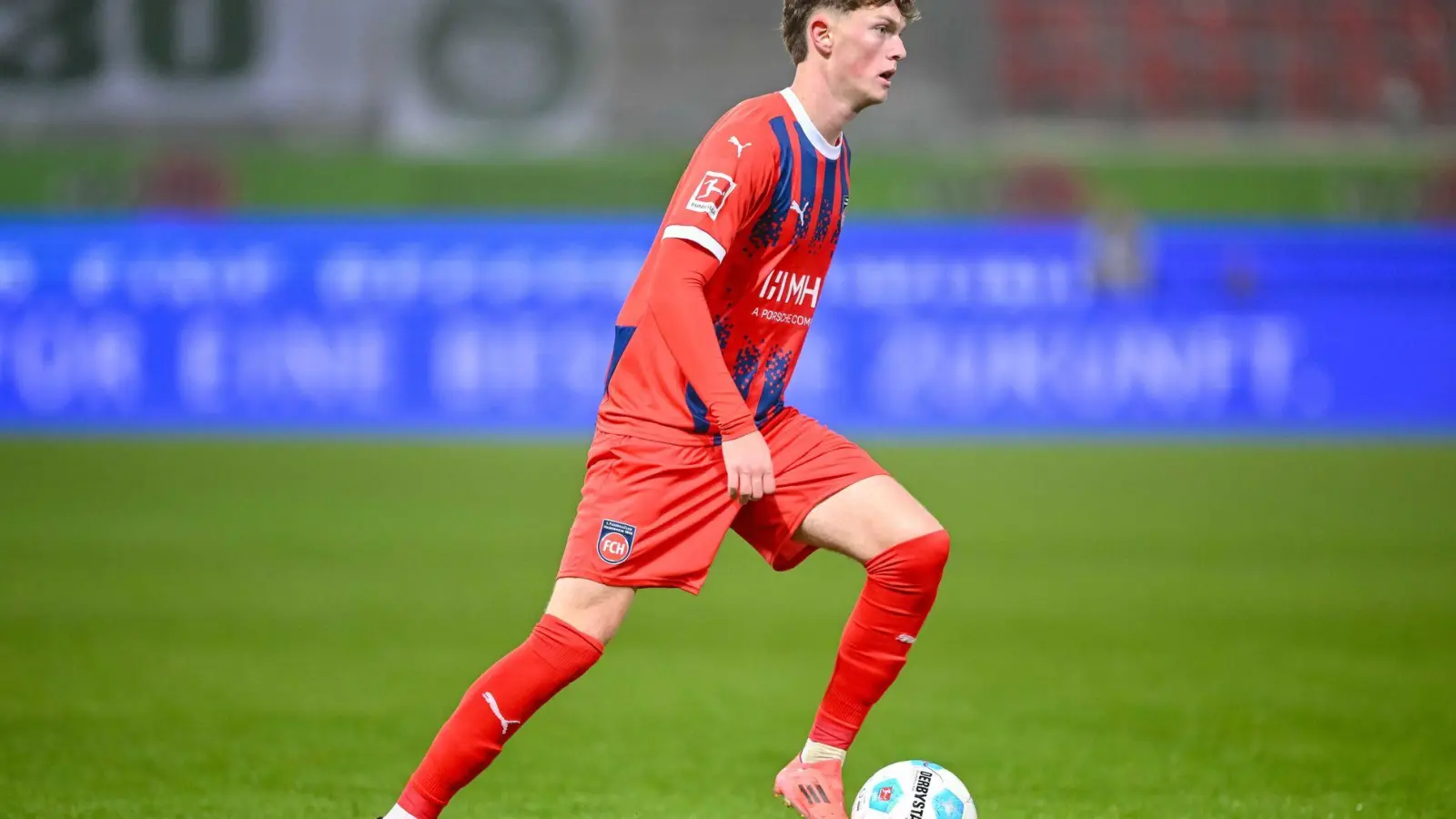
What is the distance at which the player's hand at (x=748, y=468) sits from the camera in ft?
10.4

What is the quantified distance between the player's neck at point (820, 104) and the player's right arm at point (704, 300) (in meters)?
0.25

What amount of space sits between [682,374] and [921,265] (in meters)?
9.71

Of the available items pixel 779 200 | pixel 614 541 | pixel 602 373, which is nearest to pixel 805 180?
pixel 779 200

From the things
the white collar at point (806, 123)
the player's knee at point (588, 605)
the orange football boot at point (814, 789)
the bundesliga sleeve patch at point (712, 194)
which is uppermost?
the white collar at point (806, 123)

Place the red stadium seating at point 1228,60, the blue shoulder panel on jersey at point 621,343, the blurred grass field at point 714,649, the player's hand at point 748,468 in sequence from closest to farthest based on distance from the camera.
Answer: the player's hand at point 748,468 → the blue shoulder panel on jersey at point 621,343 → the blurred grass field at point 714,649 → the red stadium seating at point 1228,60

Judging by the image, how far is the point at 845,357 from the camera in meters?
12.0

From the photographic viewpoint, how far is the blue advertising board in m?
11.9

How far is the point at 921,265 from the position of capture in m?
12.9

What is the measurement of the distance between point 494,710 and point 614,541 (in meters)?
0.39

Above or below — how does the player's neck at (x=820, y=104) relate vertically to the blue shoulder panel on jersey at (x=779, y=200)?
above

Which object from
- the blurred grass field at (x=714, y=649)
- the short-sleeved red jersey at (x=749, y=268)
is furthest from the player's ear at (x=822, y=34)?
the blurred grass field at (x=714, y=649)

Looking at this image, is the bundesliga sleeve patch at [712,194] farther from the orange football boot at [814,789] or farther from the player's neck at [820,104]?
the orange football boot at [814,789]

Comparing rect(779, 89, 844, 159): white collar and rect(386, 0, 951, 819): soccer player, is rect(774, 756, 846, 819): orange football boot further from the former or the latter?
rect(779, 89, 844, 159): white collar

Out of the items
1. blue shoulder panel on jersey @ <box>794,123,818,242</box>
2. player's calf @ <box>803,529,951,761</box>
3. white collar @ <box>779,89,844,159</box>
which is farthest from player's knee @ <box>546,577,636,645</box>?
white collar @ <box>779,89,844,159</box>
